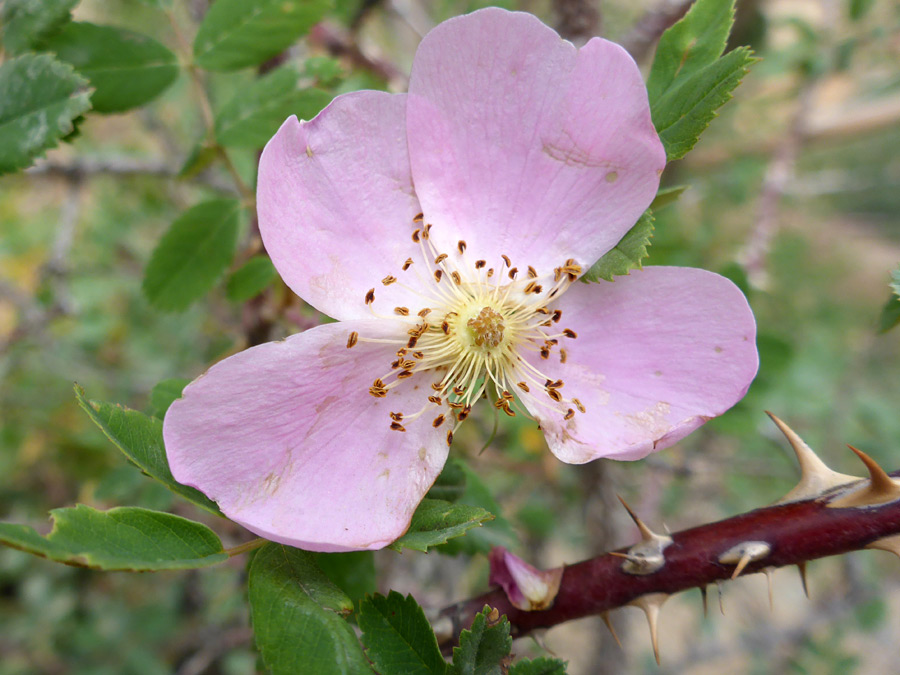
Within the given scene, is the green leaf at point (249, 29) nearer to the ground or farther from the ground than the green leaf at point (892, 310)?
farther from the ground

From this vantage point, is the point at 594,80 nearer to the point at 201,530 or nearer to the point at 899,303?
the point at 899,303

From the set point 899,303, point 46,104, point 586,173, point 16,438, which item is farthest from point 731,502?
point 16,438

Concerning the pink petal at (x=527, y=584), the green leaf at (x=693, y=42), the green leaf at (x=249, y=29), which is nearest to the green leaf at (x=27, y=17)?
the green leaf at (x=249, y=29)

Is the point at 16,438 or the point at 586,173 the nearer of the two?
the point at 586,173

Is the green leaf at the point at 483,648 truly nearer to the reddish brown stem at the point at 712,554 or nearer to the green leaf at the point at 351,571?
the reddish brown stem at the point at 712,554

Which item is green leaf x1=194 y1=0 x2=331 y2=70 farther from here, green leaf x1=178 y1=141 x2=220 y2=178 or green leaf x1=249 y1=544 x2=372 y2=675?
green leaf x1=249 y1=544 x2=372 y2=675

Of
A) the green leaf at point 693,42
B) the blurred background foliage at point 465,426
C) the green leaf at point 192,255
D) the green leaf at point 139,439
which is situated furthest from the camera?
the blurred background foliage at point 465,426

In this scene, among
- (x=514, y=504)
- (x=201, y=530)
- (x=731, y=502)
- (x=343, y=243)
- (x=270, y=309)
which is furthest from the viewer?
(x=731, y=502)
